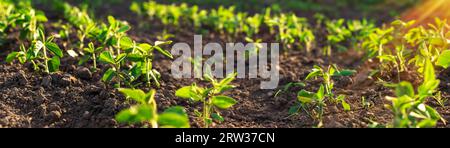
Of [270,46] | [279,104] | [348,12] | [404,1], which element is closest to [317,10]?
[348,12]

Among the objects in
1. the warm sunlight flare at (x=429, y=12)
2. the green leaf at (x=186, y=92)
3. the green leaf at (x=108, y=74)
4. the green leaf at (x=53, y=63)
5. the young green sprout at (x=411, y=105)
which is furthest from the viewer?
the warm sunlight flare at (x=429, y=12)

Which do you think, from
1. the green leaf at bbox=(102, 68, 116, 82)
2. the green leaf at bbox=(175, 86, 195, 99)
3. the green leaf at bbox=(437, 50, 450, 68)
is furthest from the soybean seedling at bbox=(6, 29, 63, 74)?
the green leaf at bbox=(437, 50, 450, 68)

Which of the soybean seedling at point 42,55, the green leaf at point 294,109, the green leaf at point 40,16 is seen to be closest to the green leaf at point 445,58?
the green leaf at point 294,109

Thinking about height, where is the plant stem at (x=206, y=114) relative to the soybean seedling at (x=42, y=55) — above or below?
below

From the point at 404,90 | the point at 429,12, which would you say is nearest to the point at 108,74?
the point at 404,90

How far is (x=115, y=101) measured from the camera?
2.47m

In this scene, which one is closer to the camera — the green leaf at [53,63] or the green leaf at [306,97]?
the green leaf at [306,97]

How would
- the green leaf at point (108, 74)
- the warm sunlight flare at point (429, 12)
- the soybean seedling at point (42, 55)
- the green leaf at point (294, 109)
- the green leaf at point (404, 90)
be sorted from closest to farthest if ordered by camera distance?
1. the green leaf at point (404, 90)
2. the green leaf at point (294, 109)
3. the green leaf at point (108, 74)
4. the soybean seedling at point (42, 55)
5. the warm sunlight flare at point (429, 12)

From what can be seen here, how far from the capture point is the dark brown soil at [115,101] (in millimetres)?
2354

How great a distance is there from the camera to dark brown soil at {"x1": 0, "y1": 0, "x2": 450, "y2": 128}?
2354 mm

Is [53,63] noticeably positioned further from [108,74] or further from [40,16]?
[40,16]

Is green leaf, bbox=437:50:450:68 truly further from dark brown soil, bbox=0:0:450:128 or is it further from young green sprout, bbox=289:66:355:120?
young green sprout, bbox=289:66:355:120

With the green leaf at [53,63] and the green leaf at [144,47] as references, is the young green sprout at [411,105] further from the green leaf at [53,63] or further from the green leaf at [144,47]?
the green leaf at [53,63]

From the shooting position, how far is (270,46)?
4152 millimetres
